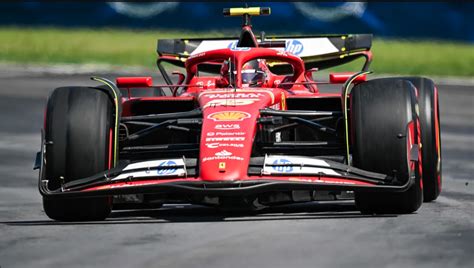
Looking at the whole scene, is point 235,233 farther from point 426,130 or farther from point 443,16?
point 443,16

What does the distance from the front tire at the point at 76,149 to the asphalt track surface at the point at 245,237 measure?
0.16 meters

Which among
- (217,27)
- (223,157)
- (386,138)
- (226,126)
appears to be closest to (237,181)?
(223,157)

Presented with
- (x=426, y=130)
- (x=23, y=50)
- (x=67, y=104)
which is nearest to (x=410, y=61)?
(x=23, y=50)

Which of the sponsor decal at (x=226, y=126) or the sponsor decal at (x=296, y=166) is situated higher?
the sponsor decal at (x=226, y=126)

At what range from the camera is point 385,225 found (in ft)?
27.9

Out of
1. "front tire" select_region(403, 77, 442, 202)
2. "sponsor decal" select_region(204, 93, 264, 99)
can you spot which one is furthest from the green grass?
"sponsor decal" select_region(204, 93, 264, 99)

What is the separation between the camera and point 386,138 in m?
8.98

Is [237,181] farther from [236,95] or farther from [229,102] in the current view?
[236,95]

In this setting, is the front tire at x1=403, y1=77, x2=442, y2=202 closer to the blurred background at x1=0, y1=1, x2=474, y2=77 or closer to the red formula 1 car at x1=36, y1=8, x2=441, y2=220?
the red formula 1 car at x1=36, y1=8, x2=441, y2=220

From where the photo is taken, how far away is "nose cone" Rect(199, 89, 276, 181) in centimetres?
866

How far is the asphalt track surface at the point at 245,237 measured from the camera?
7.07 meters

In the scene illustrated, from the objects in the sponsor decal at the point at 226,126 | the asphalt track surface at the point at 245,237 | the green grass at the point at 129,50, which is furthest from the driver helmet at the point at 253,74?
the green grass at the point at 129,50

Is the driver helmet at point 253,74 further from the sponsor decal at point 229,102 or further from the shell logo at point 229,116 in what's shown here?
the shell logo at point 229,116

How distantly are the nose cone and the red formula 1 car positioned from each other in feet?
0.03
